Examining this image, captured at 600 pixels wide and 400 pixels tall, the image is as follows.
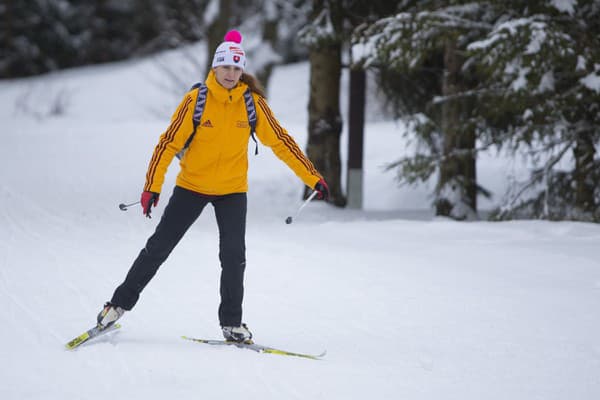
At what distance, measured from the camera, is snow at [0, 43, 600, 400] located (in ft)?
14.1

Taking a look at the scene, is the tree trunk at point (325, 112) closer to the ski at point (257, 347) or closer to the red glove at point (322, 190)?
the red glove at point (322, 190)

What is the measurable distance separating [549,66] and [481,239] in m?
2.12

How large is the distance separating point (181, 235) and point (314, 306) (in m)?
1.69

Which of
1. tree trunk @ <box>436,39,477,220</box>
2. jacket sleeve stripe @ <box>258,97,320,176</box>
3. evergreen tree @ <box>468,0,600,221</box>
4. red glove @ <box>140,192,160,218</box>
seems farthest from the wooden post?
red glove @ <box>140,192,160,218</box>

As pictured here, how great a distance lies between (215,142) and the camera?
4836mm

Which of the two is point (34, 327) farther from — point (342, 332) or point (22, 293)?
point (342, 332)

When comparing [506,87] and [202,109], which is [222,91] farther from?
[506,87]

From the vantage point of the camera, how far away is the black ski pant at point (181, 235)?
491cm

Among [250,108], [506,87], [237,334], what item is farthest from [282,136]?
[506,87]

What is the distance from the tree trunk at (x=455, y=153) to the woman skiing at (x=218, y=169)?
252 inches

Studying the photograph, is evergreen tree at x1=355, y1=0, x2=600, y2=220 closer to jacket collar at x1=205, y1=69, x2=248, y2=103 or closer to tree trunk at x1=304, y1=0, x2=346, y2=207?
tree trunk at x1=304, y1=0, x2=346, y2=207

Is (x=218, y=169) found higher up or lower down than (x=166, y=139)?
lower down

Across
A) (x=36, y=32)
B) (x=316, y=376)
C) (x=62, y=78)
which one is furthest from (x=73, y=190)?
(x=36, y=32)

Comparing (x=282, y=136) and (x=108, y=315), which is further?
(x=282, y=136)
